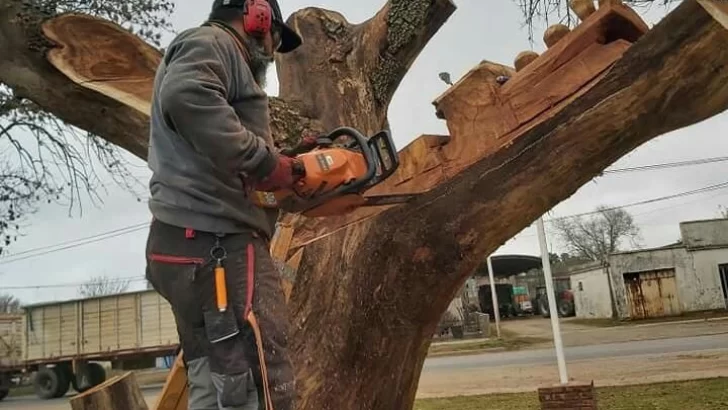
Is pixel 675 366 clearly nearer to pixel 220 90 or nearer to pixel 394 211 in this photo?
pixel 394 211

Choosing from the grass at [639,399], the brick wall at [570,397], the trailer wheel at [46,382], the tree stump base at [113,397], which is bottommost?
the grass at [639,399]

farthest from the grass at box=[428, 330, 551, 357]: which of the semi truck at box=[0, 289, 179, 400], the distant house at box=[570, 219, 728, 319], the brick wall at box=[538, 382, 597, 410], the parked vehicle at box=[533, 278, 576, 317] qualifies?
the parked vehicle at box=[533, 278, 576, 317]

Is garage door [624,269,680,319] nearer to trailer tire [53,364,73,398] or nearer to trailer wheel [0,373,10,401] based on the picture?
trailer tire [53,364,73,398]

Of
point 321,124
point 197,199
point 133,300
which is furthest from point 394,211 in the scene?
point 133,300

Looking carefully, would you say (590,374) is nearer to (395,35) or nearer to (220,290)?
(395,35)

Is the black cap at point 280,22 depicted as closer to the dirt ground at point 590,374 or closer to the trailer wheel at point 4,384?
the dirt ground at point 590,374

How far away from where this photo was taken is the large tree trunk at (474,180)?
2564 millimetres

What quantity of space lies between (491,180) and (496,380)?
33.8 ft

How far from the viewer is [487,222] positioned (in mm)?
2832

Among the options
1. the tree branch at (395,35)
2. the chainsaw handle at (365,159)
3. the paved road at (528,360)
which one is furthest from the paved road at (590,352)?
the chainsaw handle at (365,159)

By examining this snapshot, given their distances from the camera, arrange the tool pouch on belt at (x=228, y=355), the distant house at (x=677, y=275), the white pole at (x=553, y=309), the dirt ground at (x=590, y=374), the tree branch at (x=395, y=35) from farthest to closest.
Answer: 1. the distant house at (x=677, y=275)
2. the dirt ground at (x=590, y=374)
3. the white pole at (x=553, y=309)
4. the tree branch at (x=395, y=35)
5. the tool pouch on belt at (x=228, y=355)

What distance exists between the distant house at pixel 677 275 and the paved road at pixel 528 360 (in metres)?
14.7

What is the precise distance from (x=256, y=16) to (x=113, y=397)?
1824mm

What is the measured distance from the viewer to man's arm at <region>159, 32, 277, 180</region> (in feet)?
5.60
